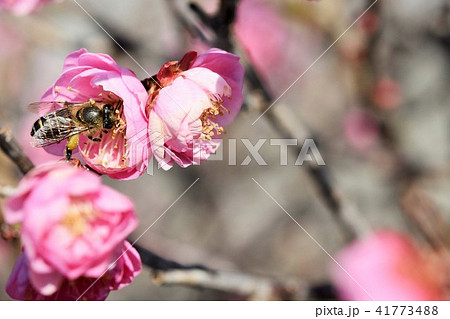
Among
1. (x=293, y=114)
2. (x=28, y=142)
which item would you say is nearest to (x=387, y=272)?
(x=293, y=114)

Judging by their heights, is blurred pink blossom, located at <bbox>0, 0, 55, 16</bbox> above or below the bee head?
above

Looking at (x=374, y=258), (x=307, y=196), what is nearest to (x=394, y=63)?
(x=307, y=196)

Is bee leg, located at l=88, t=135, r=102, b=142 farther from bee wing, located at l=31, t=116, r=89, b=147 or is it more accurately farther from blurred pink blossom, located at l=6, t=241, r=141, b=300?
blurred pink blossom, located at l=6, t=241, r=141, b=300

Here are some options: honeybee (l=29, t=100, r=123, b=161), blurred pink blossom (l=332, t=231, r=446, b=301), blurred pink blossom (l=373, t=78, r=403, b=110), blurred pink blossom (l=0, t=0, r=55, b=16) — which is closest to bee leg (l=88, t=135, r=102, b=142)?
honeybee (l=29, t=100, r=123, b=161)

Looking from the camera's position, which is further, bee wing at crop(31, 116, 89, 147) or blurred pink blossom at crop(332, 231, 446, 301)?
blurred pink blossom at crop(332, 231, 446, 301)

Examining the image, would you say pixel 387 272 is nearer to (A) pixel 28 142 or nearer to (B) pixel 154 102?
(B) pixel 154 102

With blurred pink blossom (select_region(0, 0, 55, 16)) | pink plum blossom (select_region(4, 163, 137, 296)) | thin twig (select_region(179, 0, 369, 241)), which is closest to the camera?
pink plum blossom (select_region(4, 163, 137, 296))

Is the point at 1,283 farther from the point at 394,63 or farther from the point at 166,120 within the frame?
the point at 394,63

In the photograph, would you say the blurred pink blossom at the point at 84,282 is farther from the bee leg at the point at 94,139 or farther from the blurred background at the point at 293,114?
the blurred background at the point at 293,114
